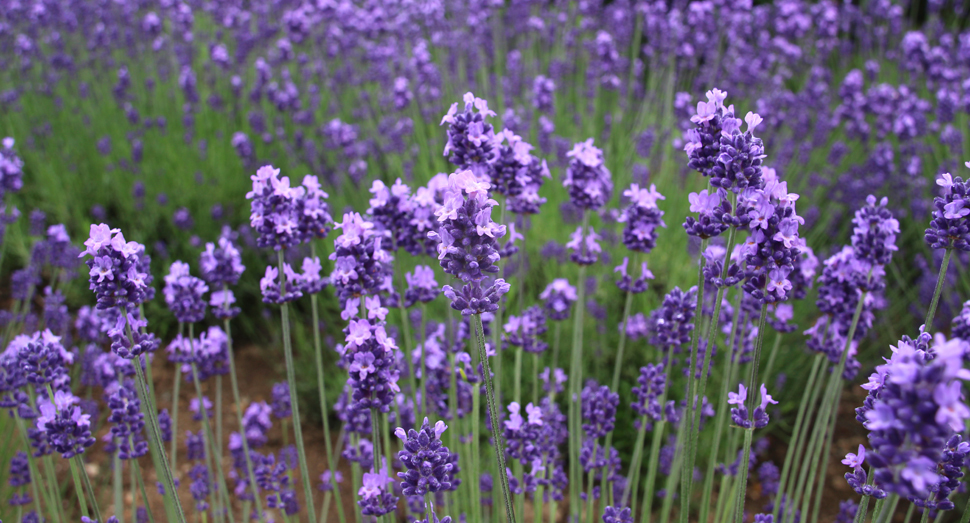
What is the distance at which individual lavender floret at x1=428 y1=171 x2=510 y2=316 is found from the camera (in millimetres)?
1410

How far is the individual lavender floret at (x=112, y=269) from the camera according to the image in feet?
5.23

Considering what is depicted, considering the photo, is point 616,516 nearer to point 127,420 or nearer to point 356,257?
point 356,257

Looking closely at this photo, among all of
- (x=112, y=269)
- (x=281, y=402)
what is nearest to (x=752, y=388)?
(x=112, y=269)

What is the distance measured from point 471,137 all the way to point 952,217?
116 centimetres

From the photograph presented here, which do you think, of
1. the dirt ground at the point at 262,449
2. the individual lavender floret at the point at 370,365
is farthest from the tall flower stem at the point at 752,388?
the dirt ground at the point at 262,449

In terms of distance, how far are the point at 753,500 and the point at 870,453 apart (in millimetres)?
2881

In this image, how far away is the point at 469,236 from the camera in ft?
4.68

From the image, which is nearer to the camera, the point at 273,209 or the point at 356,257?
the point at 356,257

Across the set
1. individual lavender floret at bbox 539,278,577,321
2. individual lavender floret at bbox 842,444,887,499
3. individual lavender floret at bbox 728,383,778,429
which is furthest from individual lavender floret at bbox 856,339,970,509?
individual lavender floret at bbox 539,278,577,321

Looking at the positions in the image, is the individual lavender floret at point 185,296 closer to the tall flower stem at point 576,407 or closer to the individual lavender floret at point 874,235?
the tall flower stem at point 576,407

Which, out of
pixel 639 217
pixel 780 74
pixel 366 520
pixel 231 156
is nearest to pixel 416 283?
pixel 639 217

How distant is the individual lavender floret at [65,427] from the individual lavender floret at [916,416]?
72.8 inches

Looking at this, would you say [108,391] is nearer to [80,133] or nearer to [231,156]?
[231,156]

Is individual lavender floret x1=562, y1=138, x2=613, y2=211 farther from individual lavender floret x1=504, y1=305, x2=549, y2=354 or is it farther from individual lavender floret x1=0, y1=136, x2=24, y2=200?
individual lavender floret x1=0, y1=136, x2=24, y2=200
